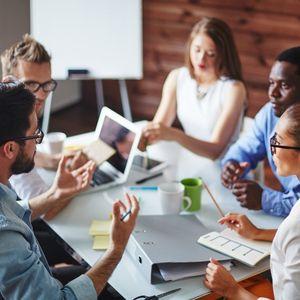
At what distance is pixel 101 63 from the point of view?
3.54 meters

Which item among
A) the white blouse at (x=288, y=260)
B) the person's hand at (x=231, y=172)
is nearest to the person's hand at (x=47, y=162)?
the person's hand at (x=231, y=172)

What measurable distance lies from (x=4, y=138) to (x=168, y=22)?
324 cm

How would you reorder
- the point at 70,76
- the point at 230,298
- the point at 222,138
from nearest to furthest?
the point at 230,298 → the point at 222,138 → the point at 70,76

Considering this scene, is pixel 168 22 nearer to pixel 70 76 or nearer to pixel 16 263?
pixel 70 76

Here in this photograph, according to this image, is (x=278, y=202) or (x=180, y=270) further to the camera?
(x=278, y=202)

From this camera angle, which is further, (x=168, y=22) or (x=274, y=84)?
(x=168, y=22)

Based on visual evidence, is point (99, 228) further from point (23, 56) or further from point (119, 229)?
point (23, 56)

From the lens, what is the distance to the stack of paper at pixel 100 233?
1.47 m

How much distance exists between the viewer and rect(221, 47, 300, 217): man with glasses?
5.51 feet

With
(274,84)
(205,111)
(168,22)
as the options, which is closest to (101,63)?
(168,22)

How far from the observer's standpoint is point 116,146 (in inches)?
75.3

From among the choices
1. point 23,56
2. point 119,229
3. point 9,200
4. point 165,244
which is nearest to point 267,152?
point 165,244

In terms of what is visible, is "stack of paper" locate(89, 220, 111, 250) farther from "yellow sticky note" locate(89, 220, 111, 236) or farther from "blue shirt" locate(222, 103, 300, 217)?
"blue shirt" locate(222, 103, 300, 217)

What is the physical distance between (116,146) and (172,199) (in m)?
0.40
